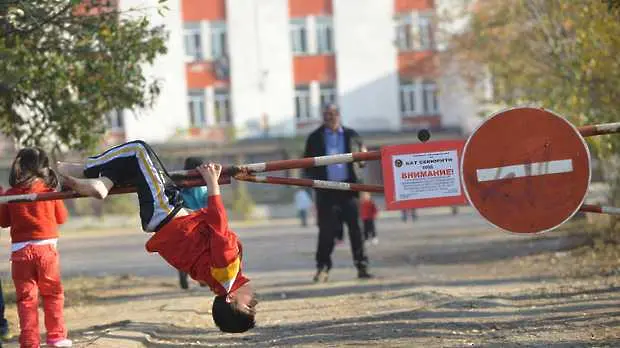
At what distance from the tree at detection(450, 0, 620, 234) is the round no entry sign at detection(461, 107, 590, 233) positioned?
4.13m

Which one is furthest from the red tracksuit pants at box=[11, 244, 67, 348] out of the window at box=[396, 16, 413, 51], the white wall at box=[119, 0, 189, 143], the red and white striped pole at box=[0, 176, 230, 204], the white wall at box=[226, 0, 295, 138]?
the window at box=[396, 16, 413, 51]

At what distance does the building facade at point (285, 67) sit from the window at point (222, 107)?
0.15 ft

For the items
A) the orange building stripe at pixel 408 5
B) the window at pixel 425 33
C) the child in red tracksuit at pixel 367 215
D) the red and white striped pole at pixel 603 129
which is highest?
the orange building stripe at pixel 408 5

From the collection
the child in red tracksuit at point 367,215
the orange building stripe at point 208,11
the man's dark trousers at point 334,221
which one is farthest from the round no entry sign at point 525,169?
the orange building stripe at point 208,11

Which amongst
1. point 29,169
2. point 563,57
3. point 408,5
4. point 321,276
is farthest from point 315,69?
point 29,169

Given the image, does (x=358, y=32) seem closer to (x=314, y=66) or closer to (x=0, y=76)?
(x=314, y=66)

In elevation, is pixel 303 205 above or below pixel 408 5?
below

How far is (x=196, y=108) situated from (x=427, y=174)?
48.8m

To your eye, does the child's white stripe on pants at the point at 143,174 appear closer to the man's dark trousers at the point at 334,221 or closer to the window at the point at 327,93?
the man's dark trousers at the point at 334,221

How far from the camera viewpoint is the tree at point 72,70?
40.6 ft

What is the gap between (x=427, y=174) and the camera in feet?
26.4

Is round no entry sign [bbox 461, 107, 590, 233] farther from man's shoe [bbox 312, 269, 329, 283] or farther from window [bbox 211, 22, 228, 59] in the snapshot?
window [bbox 211, 22, 228, 59]

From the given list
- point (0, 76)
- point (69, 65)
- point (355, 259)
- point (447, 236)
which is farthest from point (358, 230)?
point (447, 236)

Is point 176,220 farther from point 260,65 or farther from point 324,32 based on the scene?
point 324,32
